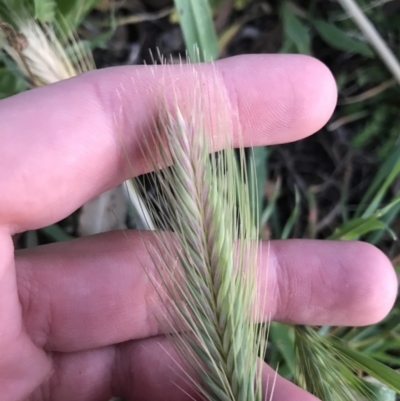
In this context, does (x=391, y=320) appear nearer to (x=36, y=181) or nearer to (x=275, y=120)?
(x=275, y=120)

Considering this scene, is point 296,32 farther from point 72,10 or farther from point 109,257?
point 109,257

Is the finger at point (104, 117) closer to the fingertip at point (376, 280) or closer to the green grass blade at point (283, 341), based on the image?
the fingertip at point (376, 280)

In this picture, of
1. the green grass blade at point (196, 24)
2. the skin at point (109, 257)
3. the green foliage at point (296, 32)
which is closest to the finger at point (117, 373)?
the skin at point (109, 257)

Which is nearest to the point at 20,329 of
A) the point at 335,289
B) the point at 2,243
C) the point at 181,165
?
the point at 2,243

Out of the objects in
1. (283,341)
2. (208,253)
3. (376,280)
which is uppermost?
(208,253)

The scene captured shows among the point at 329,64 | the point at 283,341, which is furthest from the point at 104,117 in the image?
the point at 329,64

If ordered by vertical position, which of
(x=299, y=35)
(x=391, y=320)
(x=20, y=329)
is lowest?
(x=391, y=320)
